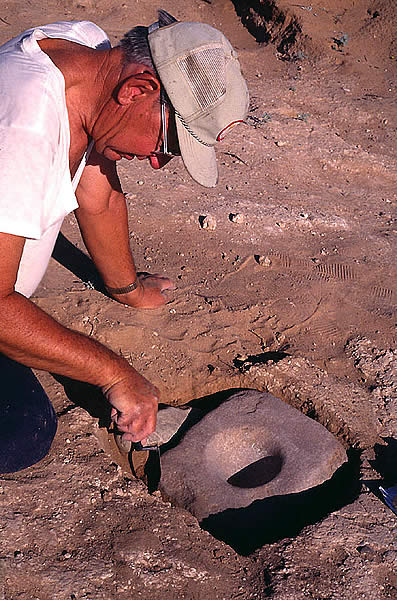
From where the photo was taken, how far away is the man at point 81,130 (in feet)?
5.68

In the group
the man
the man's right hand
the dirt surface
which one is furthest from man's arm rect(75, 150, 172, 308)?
the man's right hand

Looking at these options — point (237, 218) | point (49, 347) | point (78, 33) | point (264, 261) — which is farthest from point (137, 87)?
point (237, 218)

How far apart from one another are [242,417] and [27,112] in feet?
5.02

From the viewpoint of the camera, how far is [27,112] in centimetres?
173

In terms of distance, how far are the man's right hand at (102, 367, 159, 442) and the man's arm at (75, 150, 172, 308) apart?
34.5 inches

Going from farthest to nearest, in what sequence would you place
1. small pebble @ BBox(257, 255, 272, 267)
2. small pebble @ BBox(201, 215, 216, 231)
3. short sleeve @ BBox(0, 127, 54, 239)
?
small pebble @ BBox(201, 215, 216, 231)
small pebble @ BBox(257, 255, 272, 267)
short sleeve @ BBox(0, 127, 54, 239)

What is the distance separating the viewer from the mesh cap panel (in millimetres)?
1741

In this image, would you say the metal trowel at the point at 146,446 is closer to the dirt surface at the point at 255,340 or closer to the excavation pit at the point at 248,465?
the excavation pit at the point at 248,465

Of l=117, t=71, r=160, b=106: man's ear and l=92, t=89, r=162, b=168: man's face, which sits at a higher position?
l=117, t=71, r=160, b=106: man's ear

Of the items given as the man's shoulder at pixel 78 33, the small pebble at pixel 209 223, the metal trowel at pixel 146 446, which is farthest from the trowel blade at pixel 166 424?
the man's shoulder at pixel 78 33

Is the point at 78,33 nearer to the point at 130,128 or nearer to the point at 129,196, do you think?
the point at 130,128

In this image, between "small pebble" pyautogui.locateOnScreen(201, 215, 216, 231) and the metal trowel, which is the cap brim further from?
"small pebble" pyautogui.locateOnScreen(201, 215, 216, 231)

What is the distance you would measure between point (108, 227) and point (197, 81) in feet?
3.69

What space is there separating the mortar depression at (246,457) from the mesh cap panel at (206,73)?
1.38 metres
